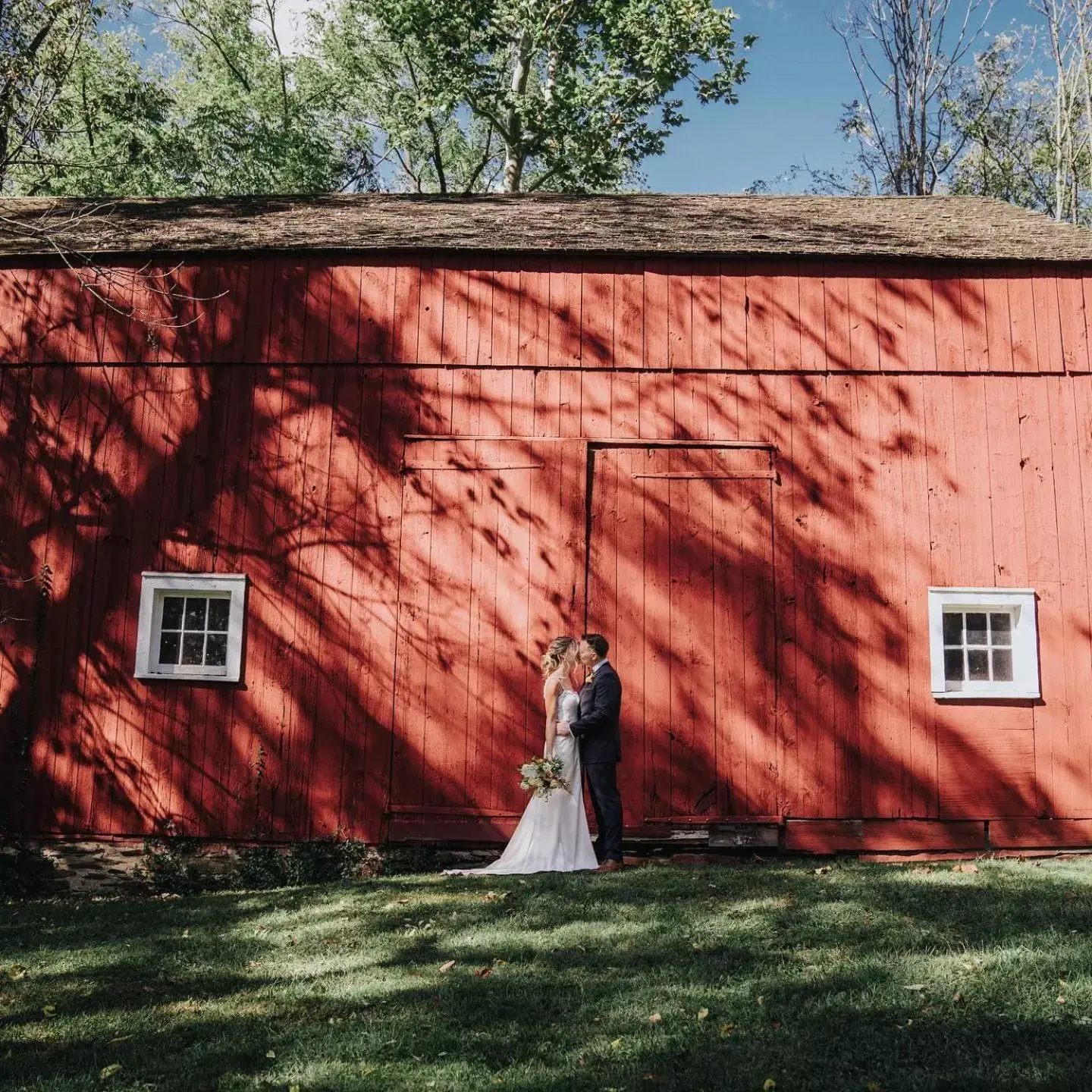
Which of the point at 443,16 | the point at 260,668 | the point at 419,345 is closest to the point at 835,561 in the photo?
the point at 419,345

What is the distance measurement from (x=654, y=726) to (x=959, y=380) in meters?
4.17

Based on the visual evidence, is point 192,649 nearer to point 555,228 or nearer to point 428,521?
point 428,521

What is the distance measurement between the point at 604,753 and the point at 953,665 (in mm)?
3321

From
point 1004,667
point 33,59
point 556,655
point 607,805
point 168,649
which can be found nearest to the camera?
point 607,805

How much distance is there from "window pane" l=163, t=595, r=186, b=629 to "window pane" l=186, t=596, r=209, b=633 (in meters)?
0.06

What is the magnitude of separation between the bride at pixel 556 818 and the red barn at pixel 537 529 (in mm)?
499

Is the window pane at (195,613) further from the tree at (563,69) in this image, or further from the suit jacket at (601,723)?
the tree at (563,69)

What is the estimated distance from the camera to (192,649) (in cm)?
923

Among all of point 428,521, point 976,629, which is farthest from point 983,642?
point 428,521

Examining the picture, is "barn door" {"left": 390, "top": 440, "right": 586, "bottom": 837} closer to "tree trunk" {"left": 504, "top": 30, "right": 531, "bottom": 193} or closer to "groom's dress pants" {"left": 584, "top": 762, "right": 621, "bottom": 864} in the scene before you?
"groom's dress pants" {"left": 584, "top": 762, "right": 621, "bottom": 864}

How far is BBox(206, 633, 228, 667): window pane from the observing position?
9188mm

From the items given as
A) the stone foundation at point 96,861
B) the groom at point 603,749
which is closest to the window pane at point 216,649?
the stone foundation at point 96,861

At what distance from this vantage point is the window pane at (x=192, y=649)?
9211mm

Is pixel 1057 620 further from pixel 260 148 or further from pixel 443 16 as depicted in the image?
pixel 260 148
